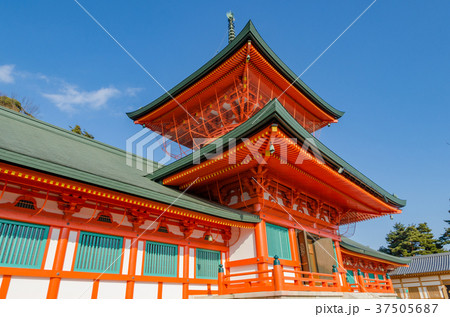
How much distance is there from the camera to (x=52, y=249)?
23.7ft

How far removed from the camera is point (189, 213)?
9016mm

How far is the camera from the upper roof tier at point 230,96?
A: 1261cm

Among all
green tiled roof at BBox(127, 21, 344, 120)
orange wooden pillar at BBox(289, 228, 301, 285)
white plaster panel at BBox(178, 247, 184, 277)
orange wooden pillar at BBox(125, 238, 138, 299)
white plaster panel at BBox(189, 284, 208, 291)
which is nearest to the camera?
orange wooden pillar at BBox(125, 238, 138, 299)

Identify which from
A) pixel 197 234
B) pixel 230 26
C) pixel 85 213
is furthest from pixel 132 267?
pixel 230 26

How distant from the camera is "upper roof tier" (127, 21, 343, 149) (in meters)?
12.6

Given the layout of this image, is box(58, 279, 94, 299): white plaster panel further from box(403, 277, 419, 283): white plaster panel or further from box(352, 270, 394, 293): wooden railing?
box(403, 277, 419, 283): white plaster panel

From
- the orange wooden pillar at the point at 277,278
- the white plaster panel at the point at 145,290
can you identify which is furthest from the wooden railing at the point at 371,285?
the white plaster panel at the point at 145,290

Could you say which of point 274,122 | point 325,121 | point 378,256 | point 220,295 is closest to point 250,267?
point 220,295

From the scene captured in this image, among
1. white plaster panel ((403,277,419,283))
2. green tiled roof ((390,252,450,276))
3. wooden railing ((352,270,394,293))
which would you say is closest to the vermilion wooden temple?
A: wooden railing ((352,270,394,293))

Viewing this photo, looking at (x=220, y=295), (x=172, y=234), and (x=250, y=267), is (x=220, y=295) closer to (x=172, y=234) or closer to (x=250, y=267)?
(x=250, y=267)

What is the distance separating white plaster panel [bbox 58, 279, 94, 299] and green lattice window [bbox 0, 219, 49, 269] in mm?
789

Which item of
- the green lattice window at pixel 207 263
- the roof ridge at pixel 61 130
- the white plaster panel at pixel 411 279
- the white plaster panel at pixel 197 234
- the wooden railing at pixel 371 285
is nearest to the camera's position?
the green lattice window at pixel 207 263

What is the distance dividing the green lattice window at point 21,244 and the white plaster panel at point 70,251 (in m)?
0.56

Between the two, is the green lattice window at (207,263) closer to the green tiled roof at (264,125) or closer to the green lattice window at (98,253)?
the green lattice window at (98,253)
